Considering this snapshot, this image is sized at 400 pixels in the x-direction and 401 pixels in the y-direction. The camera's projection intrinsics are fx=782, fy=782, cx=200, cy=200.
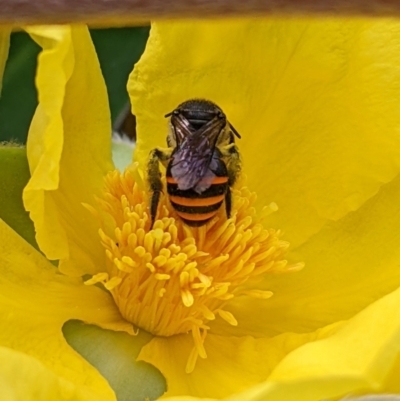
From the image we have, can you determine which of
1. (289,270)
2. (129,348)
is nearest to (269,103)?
(289,270)

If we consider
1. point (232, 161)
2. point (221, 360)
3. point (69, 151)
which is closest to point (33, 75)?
point (69, 151)

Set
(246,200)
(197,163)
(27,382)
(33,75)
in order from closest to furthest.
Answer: (27,382), (197,163), (246,200), (33,75)

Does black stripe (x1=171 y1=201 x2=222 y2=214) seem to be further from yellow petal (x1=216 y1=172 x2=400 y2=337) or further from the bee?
yellow petal (x1=216 y1=172 x2=400 y2=337)

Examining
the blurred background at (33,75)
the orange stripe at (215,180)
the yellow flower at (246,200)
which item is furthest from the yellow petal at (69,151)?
the blurred background at (33,75)

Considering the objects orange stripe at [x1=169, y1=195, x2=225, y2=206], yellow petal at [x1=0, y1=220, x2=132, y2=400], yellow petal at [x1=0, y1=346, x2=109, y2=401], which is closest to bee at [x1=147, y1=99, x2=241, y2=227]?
orange stripe at [x1=169, y1=195, x2=225, y2=206]

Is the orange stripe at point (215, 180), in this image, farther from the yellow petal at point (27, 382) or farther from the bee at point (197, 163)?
the yellow petal at point (27, 382)

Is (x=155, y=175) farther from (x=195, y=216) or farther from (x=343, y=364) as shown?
(x=343, y=364)
